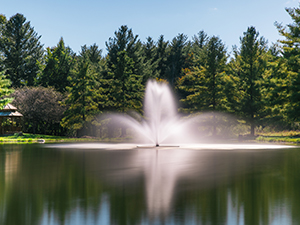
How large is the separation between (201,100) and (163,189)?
45107mm

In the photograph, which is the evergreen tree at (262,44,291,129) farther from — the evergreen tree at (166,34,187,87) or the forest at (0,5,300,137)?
the evergreen tree at (166,34,187,87)

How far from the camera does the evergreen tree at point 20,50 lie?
78250 millimetres

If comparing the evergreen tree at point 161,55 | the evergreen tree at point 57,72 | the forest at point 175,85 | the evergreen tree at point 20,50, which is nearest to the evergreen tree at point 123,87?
the forest at point 175,85

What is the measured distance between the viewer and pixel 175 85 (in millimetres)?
72500

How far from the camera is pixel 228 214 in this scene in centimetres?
753

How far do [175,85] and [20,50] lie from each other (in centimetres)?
3768

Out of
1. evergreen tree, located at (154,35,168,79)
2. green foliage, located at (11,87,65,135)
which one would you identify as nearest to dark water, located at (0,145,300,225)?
green foliage, located at (11,87,65,135)

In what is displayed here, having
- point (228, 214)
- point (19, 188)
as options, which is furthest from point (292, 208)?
point (19, 188)

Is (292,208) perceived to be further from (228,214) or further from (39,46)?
(39,46)

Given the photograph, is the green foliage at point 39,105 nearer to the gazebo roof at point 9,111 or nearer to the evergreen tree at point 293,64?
the gazebo roof at point 9,111

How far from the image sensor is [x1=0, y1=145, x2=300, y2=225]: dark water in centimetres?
730

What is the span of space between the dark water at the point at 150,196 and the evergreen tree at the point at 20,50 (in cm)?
6816

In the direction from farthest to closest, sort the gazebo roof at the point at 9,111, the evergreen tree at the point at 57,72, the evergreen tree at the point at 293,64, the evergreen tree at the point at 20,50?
the evergreen tree at the point at 20,50, the evergreen tree at the point at 57,72, the gazebo roof at the point at 9,111, the evergreen tree at the point at 293,64

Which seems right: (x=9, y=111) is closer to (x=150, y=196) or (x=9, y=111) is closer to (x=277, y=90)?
(x=277, y=90)
